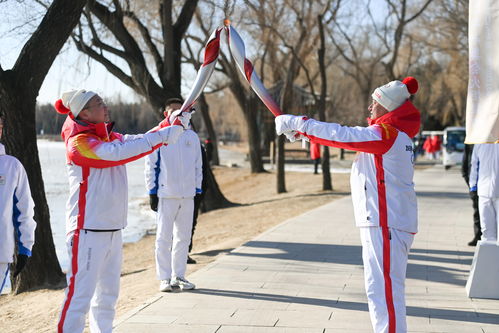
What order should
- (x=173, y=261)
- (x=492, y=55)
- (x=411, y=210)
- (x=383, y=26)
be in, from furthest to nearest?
(x=383, y=26) < (x=173, y=261) < (x=492, y=55) < (x=411, y=210)

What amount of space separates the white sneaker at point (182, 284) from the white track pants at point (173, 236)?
0.07 metres

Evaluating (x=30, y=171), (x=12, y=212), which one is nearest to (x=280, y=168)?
(x=30, y=171)

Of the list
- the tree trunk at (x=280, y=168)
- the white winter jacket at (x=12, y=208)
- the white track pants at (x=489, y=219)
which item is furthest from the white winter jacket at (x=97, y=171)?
the tree trunk at (x=280, y=168)

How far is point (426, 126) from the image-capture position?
69.1 metres

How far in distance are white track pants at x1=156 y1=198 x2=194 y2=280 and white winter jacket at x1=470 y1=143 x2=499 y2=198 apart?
4.06 metres

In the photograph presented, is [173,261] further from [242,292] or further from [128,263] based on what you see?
[128,263]

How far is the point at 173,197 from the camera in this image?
26.1 feet

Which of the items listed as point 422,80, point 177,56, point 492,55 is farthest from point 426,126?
point 492,55

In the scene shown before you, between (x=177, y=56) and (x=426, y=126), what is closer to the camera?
(x=177, y=56)

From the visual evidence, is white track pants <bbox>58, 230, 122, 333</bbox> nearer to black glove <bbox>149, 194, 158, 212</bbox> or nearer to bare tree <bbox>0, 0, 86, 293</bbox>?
black glove <bbox>149, 194, 158, 212</bbox>

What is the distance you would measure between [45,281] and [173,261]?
2.96 metres

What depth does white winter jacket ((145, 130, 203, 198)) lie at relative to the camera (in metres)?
7.94

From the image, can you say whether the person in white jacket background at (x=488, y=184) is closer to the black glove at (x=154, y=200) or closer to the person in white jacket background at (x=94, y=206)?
the black glove at (x=154, y=200)

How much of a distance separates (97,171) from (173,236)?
116 inches
